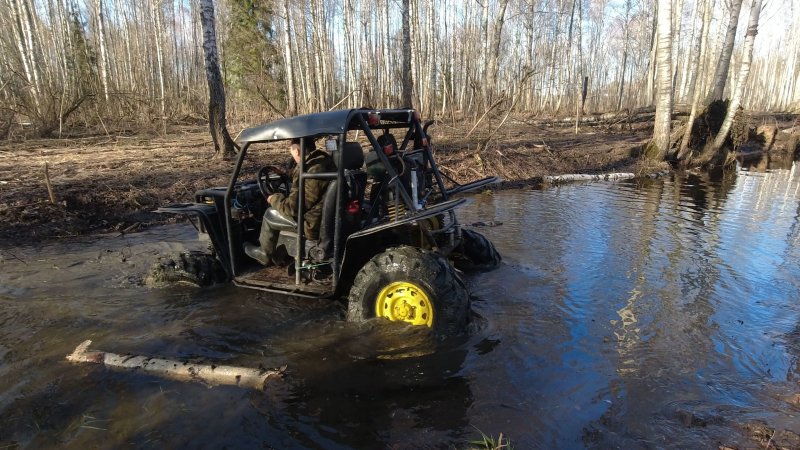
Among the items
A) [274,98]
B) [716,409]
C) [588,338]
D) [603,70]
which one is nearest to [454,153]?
[588,338]

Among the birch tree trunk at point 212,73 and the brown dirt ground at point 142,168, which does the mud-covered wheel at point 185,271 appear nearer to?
the brown dirt ground at point 142,168

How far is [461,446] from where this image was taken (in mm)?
2646

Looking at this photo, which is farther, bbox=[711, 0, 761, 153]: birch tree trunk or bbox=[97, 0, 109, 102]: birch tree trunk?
bbox=[97, 0, 109, 102]: birch tree trunk

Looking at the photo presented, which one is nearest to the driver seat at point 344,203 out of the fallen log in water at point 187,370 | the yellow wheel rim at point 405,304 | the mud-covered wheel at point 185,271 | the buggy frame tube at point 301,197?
the buggy frame tube at point 301,197

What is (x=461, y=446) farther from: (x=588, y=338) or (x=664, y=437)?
(x=588, y=338)

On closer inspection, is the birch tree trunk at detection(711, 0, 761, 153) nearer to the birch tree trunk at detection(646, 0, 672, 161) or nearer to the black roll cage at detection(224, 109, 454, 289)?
the birch tree trunk at detection(646, 0, 672, 161)

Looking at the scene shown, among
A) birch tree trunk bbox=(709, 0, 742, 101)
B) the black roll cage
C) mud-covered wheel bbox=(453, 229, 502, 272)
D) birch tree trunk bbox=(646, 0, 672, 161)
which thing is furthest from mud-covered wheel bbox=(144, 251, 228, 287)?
birch tree trunk bbox=(709, 0, 742, 101)

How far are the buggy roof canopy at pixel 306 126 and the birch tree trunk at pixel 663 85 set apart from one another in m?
11.7

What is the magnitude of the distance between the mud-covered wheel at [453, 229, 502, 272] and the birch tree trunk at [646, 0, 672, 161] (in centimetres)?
1063

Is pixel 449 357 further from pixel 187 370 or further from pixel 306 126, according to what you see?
pixel 306 126

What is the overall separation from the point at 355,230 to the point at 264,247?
103 cm

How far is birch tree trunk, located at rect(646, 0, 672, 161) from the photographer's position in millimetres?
12438

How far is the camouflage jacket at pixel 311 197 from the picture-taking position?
13.4 feet

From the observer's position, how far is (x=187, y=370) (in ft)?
10.7
